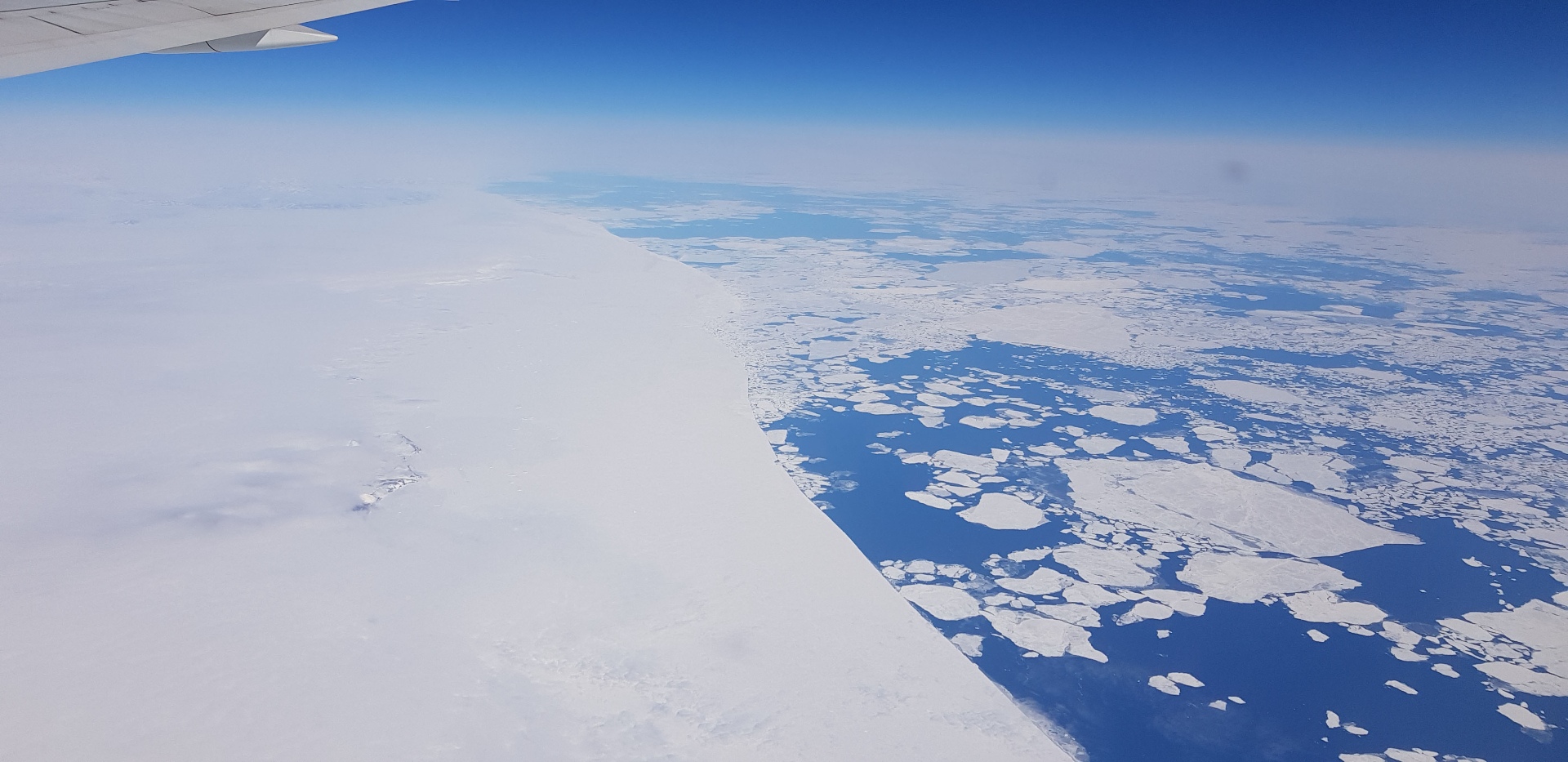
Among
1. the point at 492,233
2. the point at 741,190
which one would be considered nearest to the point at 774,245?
the point at 492,233

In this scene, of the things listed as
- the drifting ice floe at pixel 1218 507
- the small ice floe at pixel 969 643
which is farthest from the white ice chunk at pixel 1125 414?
the small ice floe at pixel 969 643

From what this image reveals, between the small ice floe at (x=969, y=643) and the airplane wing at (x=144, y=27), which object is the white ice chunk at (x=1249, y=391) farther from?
the airplane wing at (x=144, y=27)

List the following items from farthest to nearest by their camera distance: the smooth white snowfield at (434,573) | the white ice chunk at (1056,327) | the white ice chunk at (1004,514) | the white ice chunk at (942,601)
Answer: the white ice chunk at (1056,327)
the white ice chunk at (1004,514)
the white ice chunk at (942,601)
the smooth white snowfield at (434,573)

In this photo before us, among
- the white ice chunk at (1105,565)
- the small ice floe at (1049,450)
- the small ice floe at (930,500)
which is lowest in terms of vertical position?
the small ice floe at (930,500)

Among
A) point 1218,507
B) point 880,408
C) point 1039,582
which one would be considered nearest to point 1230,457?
point 1218,507

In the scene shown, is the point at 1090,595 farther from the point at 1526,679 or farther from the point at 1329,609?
the point at 1526,679

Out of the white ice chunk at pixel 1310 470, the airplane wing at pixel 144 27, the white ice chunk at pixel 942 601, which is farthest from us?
the white ice chunk at pixel 1310 470

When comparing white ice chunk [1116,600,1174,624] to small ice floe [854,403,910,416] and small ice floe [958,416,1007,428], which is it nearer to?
small ice floe [958,416,1007,428]
